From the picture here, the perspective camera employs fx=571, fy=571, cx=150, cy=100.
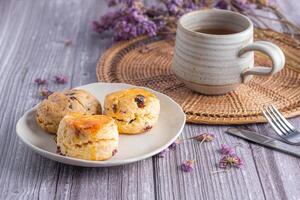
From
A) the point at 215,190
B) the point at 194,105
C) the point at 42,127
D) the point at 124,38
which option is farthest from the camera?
the point at 124,38

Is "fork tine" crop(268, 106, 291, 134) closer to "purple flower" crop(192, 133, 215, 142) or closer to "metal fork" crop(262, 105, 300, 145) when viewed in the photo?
"metal fork" crop(262, 105, 300, 145)

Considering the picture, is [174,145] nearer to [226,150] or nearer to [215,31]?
[226,150]

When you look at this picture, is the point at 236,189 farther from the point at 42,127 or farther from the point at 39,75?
the point at 39,75

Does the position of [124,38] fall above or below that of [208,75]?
below

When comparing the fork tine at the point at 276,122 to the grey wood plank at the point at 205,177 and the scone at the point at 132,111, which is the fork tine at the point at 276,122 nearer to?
the grey wood plank at the point at 205,177

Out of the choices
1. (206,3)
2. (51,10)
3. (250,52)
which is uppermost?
(250,52)

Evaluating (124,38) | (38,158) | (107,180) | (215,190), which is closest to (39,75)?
(124,38)
